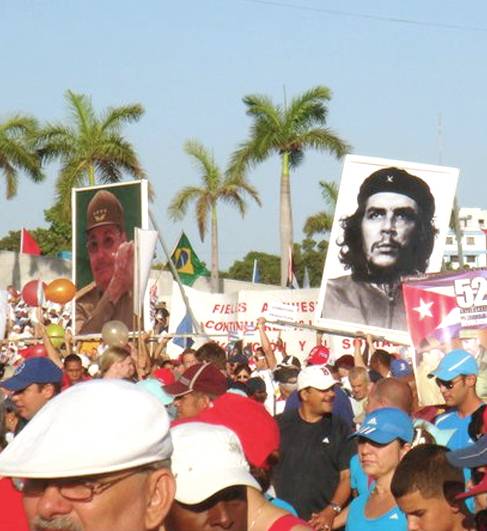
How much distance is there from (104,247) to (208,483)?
20.3 m

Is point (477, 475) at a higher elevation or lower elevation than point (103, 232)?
lower

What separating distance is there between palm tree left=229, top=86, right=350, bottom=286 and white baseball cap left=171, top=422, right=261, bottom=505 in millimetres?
39084

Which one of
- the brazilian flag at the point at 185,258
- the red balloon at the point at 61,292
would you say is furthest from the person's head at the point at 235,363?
the brazilian flag at the point at 185,258

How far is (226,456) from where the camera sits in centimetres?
350

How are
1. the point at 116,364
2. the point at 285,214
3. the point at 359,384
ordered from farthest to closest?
the point at 285,214 < the point at 359,384 < the point at 116,364

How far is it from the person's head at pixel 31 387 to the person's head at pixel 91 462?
5546 millimetres

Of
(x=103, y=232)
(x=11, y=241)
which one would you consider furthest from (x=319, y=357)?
(x=11, y=241)

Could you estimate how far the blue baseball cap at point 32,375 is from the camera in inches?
311

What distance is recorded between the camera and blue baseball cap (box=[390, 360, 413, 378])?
12094 mm

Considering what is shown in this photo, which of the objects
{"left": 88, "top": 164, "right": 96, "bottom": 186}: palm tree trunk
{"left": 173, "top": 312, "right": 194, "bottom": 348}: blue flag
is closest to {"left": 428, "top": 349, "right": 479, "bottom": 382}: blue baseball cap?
{"left": 173, "top": 312, "right": 194, "bottom": 348}: blue flag

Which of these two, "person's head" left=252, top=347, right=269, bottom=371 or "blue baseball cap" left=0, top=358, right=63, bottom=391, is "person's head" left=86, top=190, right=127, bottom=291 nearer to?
"person's head" left=252, top=347, right=269, bottom=371

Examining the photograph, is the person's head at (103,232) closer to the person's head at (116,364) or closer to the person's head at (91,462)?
the person's head at (116,364)

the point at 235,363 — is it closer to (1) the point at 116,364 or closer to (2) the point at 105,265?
(1) the point at 116,364

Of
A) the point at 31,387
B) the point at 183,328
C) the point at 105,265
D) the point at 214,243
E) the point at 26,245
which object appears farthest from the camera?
the point at 214,243
